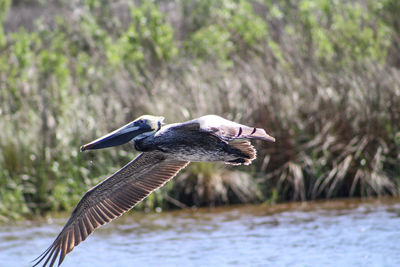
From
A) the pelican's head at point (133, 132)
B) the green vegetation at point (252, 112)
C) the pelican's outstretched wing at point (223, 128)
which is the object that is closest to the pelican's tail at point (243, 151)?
the pelican's outstretched wing at point (223, 128)

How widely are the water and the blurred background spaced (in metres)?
0.03

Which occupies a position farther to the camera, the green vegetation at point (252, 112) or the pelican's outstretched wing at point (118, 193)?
the green vegetation at point (252, 112)

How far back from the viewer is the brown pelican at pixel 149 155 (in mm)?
5934

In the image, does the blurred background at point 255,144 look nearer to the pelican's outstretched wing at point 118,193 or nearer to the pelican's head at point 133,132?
the pelican's outstretched wing at point 118,193

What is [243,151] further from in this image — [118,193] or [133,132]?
[118,193]

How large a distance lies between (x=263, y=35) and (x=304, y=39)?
1.41m

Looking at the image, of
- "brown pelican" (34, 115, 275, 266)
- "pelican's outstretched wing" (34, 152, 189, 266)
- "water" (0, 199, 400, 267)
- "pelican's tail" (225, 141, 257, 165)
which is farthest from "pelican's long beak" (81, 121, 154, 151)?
"water" (0, 199, 400, 267)

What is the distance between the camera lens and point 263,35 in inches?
543

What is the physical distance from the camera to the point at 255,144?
34.0ft

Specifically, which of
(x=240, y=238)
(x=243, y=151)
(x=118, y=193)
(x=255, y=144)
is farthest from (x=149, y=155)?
(x=255, y=144)

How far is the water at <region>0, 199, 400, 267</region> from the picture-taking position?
26.0 feet

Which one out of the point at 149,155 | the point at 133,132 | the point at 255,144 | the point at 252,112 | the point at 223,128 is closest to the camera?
the point at 223,128

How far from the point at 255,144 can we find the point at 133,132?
3947mm

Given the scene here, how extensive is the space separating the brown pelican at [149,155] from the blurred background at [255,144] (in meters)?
1.21
